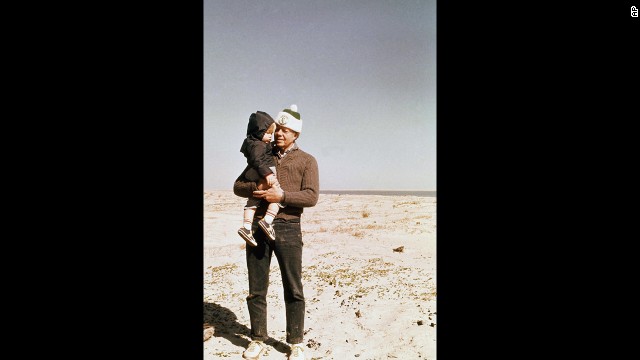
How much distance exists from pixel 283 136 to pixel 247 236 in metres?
0.94

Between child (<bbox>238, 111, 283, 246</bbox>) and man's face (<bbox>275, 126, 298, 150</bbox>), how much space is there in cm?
7

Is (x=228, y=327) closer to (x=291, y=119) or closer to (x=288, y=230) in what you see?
(x=288, y=230)

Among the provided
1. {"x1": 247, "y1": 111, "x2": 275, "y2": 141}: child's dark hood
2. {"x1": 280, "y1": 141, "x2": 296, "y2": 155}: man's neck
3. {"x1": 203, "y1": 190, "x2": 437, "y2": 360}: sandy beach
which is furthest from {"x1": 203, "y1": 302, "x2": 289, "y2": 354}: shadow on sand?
{"x1": 247, "y1": 111, "x2": 275, "y2": 141}: child's dark hood

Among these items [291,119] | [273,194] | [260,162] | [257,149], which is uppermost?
[291,119]

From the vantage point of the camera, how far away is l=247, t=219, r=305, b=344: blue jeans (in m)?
3.58

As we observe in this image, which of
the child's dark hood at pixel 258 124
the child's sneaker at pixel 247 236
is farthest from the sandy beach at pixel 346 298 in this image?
the child's dark hood at pixel 258 124

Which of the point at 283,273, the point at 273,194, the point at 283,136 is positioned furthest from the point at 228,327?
the point at 283,136

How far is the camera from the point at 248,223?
3605mm

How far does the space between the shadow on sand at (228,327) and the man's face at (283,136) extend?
196cm

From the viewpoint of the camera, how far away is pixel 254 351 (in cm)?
367

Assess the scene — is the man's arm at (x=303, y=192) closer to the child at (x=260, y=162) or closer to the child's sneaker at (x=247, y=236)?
the child at (x=260, y=162)

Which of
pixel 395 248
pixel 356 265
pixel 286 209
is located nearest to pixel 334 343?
pixel 286 209

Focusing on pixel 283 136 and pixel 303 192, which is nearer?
pixel 303 192
